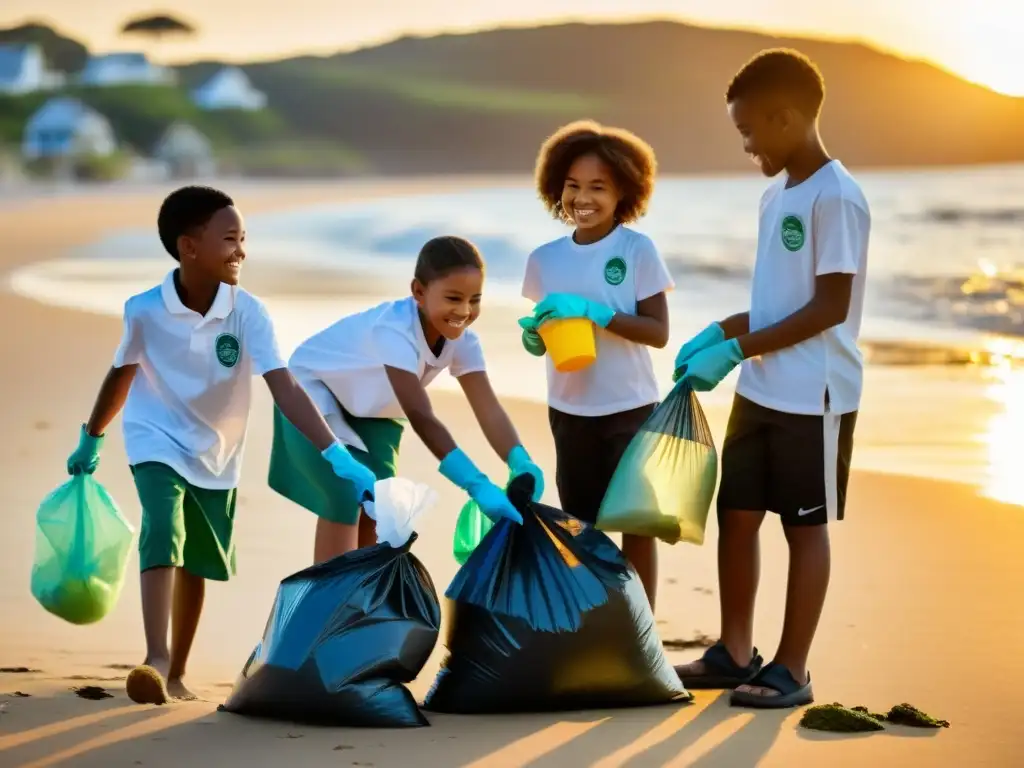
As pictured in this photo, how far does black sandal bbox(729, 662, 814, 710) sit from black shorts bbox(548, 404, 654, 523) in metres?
0.60

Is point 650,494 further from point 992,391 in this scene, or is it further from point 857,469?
point 992,391

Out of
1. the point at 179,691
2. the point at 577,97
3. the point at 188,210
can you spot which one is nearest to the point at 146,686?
the point at 179,691

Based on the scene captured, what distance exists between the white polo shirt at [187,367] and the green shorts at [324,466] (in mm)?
238

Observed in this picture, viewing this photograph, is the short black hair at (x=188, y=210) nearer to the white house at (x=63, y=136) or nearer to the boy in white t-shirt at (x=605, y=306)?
the boy in white t-shirt at (x=605, y=306)

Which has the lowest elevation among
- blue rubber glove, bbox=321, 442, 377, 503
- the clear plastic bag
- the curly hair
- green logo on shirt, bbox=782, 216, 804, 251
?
the clear plastic bag

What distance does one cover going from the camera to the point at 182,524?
3.59 meters

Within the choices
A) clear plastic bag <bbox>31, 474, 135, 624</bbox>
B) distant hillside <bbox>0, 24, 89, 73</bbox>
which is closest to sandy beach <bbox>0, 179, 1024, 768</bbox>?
clear plastic bag <bbox>31, 474, 135, 624</bbox>

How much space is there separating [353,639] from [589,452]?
0.90 metres

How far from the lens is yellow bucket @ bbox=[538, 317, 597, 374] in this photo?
3660 millimetres

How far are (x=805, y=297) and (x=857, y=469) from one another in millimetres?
2930

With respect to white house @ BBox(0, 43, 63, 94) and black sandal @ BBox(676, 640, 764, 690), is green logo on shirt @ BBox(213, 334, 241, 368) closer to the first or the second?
black sandal @ BBox(676, 640, 764, 690)

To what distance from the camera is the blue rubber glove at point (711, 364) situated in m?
3.52

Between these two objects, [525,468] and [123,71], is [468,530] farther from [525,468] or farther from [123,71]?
[123,71]

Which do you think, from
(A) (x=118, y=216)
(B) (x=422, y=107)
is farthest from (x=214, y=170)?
(A) (x=118, y=216)
